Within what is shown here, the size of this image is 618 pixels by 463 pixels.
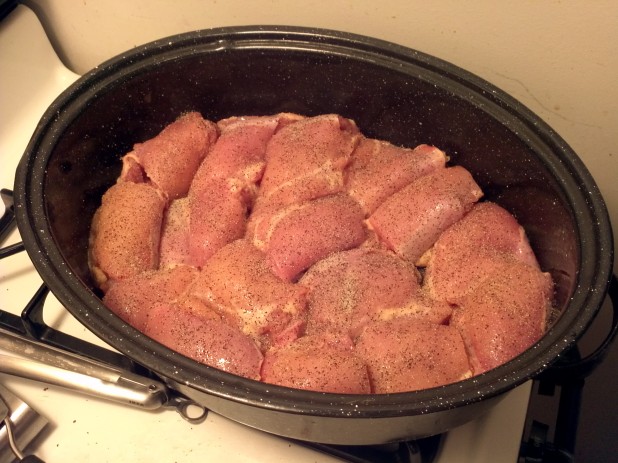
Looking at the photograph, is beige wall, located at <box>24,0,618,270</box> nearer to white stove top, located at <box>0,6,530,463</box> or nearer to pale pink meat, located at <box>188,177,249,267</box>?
pale pink meat, located at <box>188,177,249,267</box>

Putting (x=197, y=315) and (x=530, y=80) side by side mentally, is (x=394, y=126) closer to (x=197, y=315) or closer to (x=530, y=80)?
(x=530, y=80)

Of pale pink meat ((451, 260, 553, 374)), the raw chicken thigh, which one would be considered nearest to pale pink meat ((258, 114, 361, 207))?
the raw chicken thigh

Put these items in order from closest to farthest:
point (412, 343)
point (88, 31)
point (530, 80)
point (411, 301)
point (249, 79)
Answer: point (412, 343) → point (411, 301) → point (530, 80) → point (249, 79) → point (88, 31)

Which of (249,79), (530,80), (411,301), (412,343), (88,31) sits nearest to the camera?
(412,343)

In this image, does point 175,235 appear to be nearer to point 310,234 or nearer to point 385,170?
point 310,234

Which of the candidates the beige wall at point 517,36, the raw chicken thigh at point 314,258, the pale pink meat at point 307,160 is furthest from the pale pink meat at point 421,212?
the beige wall at point 517,36

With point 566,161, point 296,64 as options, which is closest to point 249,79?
point 296,64

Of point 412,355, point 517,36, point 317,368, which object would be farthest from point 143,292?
point 517,36
